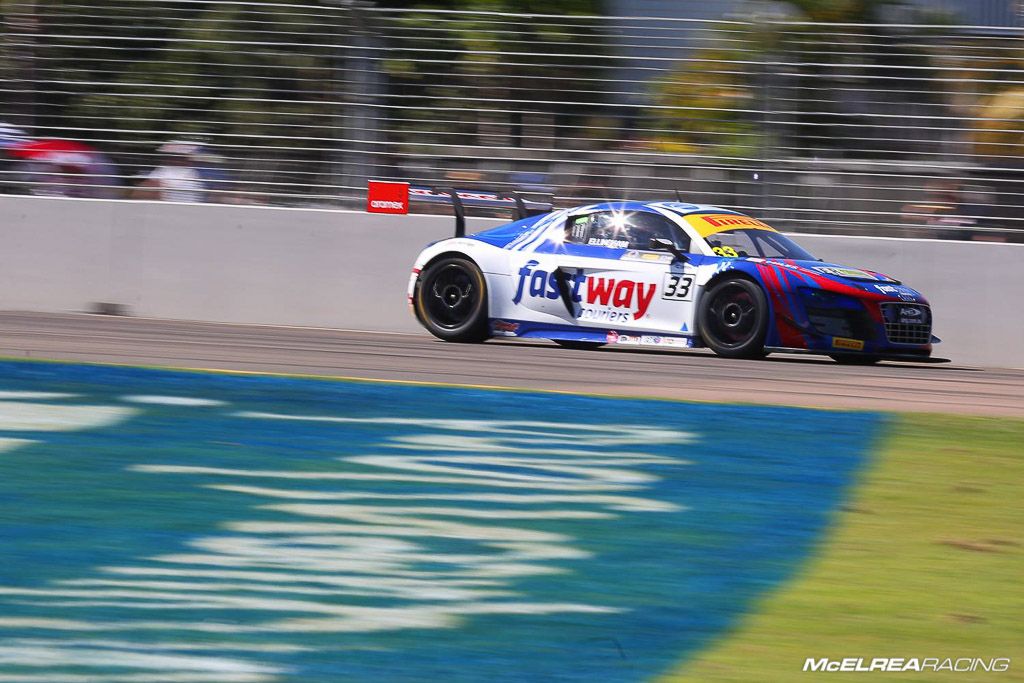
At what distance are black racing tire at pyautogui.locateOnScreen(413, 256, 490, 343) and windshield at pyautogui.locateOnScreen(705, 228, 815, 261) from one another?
192cm

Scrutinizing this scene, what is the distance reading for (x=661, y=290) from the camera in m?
11.3

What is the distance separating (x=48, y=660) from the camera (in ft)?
13.0


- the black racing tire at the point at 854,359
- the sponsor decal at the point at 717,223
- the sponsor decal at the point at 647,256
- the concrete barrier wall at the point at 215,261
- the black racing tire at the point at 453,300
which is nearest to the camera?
the black racing tire at the point at 854,359

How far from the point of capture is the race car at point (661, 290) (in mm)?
10883

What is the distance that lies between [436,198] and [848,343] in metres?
4.21

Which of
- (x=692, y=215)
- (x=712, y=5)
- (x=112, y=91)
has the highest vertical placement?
(x=712, y=5)

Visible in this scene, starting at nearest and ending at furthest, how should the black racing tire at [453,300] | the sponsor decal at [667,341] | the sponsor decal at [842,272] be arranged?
the sponsor decal at [842,272]
the sponsor decal at [667,341]
the black racing tire at [453,300]

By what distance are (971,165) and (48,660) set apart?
421 inches

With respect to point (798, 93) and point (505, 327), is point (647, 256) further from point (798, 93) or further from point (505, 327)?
Result: point (798, 93)

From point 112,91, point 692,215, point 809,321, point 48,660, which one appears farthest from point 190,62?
point 48,660

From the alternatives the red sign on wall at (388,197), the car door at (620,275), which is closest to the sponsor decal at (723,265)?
the car door at (620,275)

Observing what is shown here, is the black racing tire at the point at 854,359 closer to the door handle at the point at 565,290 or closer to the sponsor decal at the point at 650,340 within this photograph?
the sponsor decal at the point at 650,340

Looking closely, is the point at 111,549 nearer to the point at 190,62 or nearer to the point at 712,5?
the point at 190,62

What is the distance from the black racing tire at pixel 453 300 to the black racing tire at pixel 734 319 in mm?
1877
